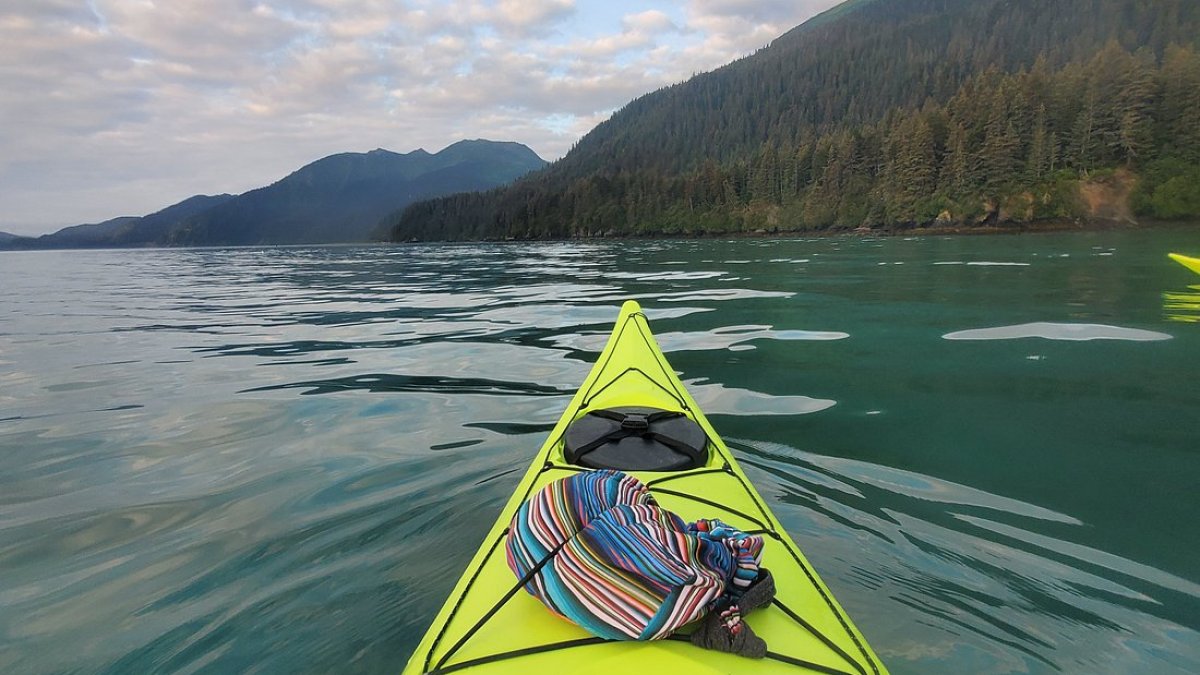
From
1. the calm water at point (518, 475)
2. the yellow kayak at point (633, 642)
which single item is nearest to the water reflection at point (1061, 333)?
the calm water at point (518, 475)

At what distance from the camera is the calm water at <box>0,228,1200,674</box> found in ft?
11.3

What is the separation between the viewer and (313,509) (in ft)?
16.9

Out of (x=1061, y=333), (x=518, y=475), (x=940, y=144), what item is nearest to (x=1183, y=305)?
(x=1061, y=333)

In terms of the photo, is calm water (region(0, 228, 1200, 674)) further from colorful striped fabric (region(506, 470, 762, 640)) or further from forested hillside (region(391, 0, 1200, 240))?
forested hillside (region(391, 0, 1200, 240))

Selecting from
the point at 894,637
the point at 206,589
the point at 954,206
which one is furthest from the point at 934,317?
the point at 954,206

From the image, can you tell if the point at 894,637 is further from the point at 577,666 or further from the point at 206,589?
the point at 206,589

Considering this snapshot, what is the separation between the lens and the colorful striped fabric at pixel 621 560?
86.7 inches

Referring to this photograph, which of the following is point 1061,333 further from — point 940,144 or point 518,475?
point 940,144

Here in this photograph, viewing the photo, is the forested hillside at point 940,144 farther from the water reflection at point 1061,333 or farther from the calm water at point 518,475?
the calm water at point 518,475

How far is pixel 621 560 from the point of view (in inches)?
89.7

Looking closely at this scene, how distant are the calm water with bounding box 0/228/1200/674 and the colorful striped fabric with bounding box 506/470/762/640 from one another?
1358 mm

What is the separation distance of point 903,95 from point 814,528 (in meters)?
189

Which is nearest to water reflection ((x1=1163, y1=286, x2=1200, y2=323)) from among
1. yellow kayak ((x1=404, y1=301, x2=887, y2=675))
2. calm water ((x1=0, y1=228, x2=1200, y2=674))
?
calm water ((x1=0, y1=228, x2=1200, y2=674))

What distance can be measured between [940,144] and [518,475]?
102 meters
